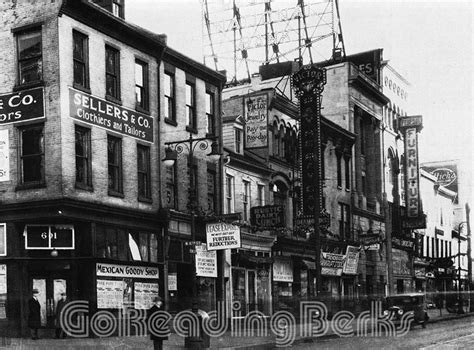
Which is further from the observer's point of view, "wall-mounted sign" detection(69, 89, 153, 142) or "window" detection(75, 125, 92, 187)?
"window" detection(75, 125, 92, 187)

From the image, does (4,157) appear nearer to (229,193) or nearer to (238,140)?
(229,193)

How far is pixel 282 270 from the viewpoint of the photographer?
42.5 meters

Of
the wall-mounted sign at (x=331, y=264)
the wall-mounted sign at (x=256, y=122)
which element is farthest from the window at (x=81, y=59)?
the wall-mounted sign at (x=331, y=264)

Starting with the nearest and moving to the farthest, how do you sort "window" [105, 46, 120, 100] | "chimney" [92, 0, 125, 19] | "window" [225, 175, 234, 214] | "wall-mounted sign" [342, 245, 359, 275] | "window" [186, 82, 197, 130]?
"window" [105, 46, 120, 100] < "chimney" [92, 0, 125, 19] < "window" [186, 82, 197, 130] < "window" [225, 175, 234, 214] < "wall-mounted sign" [342, 245, 359, 275]

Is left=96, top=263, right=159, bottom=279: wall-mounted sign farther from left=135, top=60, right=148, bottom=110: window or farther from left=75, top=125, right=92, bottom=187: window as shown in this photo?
left=135, top=60, right=148, bottom=110: window

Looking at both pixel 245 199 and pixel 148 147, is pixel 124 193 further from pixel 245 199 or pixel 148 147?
pixel 245 199

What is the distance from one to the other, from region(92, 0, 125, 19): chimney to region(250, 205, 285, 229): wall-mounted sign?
40.3 ft

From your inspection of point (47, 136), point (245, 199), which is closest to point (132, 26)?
point (47, 136)

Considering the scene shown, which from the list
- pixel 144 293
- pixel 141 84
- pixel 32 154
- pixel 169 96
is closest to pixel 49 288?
pixel 144 293

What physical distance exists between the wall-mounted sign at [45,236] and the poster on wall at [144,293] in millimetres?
4000

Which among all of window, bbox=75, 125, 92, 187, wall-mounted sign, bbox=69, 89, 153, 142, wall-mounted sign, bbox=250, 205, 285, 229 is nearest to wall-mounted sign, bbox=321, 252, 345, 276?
wall-mounted sign, bbox=250, 205, 285, 229

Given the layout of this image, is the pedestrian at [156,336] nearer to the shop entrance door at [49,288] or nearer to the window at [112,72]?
the shop entrance door at [49,288]

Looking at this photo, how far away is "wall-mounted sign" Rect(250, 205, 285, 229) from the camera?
124 feet

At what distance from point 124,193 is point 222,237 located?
4540 mm
